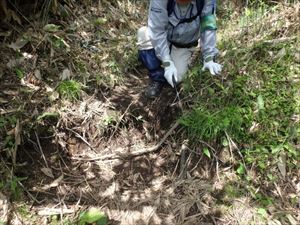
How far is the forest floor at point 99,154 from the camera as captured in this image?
108 inches

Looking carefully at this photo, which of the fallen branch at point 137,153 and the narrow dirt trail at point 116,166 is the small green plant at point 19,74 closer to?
the narrow dirt trail at point 116,166

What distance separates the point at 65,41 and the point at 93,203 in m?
1.74

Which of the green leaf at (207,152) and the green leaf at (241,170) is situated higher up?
the green leaf at (207,152)

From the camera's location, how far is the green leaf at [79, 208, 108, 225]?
104 inches

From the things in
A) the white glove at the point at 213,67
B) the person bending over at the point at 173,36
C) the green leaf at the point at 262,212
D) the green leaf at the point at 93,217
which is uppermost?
the person bending over at the point at 173,36

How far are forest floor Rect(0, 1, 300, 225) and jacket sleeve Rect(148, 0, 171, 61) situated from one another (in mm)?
436

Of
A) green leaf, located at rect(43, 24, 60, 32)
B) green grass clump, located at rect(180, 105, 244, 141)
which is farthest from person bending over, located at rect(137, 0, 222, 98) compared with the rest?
green leaf, located at rect(43, 24, 60, 32)

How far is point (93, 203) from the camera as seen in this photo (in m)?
2.83

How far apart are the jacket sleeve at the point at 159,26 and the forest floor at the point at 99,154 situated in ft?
1.43

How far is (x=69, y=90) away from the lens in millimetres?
3285

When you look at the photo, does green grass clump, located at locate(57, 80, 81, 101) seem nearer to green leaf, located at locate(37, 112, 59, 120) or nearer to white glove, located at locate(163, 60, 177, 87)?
green leaf, located at locate(37, 112, 59, 120)

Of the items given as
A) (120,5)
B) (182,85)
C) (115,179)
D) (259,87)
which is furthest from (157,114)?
(120,5)

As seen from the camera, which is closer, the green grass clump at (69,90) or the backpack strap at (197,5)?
the backpack strap at (197,5)

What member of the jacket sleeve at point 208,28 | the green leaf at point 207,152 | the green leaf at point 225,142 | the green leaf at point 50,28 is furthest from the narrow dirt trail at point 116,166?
the green leaf at point 50,28
